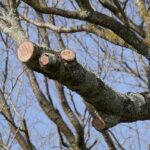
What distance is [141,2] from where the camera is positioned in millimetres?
3715

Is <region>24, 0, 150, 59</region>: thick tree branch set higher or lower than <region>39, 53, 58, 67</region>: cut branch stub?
higher

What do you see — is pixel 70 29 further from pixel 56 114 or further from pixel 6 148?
pixel 6 148

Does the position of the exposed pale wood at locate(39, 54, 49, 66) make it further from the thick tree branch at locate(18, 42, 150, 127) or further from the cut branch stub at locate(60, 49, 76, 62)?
the cut branch stub at locate(60, 49, 76, 62)

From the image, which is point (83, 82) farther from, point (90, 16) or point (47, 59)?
point (90, 16)

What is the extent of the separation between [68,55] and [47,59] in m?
0.14

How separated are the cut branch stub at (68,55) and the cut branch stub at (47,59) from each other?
59 millimetres

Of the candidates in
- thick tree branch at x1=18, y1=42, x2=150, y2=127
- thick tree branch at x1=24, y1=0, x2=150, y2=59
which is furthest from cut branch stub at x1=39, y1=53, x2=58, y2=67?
thick tree branch at x1=24, y1=0, x2=150, y2=59

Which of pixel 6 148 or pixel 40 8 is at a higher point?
pixel 40 8

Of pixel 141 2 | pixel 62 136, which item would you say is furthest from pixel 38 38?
pixel 141 2

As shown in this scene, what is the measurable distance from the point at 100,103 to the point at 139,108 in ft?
1.27

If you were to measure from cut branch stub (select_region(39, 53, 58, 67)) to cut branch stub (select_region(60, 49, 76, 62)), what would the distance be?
59mm

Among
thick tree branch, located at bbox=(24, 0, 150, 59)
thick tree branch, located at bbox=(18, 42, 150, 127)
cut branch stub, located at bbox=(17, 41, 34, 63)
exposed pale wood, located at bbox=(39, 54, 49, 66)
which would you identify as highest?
thick tree branch, located at bbox=(24, 0, 150, 59)

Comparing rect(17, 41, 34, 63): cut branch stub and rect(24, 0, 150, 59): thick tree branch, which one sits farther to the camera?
rect(24, 0, 150, 59): thick tree branch

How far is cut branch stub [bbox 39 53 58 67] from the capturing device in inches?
84.1
